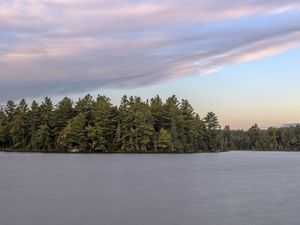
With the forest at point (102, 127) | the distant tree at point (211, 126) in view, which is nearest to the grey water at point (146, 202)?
the forest at point (102, 127)

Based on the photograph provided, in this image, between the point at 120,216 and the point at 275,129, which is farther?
the point at 275,129

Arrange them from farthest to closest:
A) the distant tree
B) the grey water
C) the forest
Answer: the distant tree, the forest, the grey water

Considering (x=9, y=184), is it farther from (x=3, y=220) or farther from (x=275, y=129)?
(x=275, y=129)

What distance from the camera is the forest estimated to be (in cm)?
10900

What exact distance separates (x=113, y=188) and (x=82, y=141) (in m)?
80.8

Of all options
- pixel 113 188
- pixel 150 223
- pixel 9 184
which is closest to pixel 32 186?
pixel 9 184

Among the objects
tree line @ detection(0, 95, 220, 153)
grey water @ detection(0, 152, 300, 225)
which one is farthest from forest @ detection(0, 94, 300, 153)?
grey water @ detection(0, 152, 300, 225)

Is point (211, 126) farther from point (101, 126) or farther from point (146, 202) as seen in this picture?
point (146, 202)

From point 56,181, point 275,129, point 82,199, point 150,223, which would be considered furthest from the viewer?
point 275,129

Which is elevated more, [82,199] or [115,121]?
[115,121]

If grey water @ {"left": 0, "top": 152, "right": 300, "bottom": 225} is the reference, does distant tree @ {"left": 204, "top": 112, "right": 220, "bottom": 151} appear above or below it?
above

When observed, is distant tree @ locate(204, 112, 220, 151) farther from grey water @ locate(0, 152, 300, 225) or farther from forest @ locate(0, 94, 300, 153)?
grey water @ locate(0, 152, 300, 225)

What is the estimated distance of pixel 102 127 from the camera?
362ft

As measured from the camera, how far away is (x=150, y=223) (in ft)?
63.1
